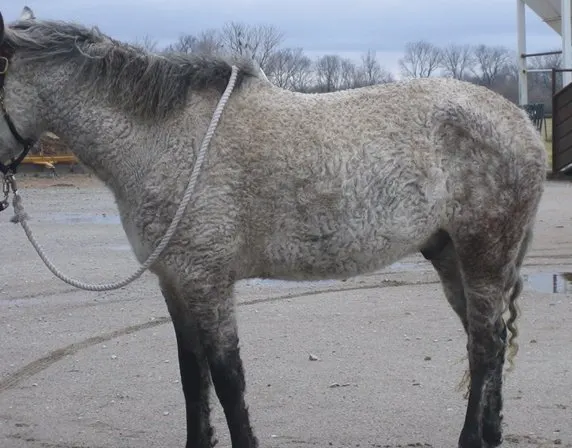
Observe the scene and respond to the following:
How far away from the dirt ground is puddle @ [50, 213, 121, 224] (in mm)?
4251

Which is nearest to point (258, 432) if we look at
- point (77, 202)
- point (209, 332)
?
point (209, 332)

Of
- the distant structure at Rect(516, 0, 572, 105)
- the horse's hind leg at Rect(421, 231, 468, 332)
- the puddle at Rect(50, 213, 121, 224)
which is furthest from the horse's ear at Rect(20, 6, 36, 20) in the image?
the distant structure at Rect(516, 0, 572, 105)

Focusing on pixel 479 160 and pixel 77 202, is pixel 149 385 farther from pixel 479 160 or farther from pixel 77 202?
pixel 77 202

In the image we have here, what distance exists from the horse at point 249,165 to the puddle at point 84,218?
10.6 metres

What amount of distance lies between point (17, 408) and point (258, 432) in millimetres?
1555

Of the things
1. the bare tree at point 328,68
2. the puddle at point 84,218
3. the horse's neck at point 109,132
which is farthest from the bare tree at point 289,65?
the horse's neck at point 109,132

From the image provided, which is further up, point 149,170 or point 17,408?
point 149,170

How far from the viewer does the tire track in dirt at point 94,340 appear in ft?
22.0

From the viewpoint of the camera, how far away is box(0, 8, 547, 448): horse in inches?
177

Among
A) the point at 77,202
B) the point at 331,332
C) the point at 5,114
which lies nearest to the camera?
the point at 5,114

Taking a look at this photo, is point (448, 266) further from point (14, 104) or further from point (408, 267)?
point (408, 267)

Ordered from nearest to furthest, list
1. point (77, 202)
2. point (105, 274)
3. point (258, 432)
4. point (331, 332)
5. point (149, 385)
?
Answer: point (258, 432) < point (149, 385) < point (331, 332) < point (105, 274) < point (77, 202)

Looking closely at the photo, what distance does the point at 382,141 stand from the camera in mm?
4703

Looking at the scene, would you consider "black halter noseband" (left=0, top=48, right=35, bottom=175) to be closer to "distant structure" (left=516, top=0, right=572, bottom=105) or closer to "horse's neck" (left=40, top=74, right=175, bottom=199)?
"horse's neck" (left=40, top=74, right=175, bottom=199)
